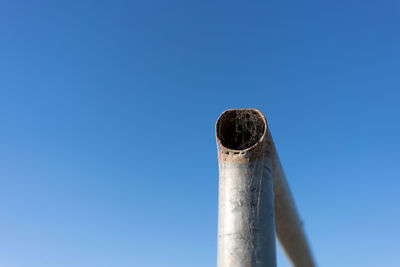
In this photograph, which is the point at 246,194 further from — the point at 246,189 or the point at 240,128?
the point at 240,128

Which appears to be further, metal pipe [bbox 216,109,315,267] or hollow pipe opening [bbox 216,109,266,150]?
hollow pipe opening [bbox 216,109,266,150]

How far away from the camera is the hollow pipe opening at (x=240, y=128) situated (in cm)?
536

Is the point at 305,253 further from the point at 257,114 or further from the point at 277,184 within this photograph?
the point at 257,114

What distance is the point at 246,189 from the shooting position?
4906 mm

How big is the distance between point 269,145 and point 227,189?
87 cm

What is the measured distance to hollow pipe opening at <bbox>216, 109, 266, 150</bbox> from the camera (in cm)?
536

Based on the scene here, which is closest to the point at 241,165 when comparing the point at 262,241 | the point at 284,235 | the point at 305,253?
the point at 262,241

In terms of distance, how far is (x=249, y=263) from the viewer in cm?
450

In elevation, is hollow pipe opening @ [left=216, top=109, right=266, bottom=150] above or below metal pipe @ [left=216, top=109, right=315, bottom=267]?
above

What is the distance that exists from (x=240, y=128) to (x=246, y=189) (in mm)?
1050

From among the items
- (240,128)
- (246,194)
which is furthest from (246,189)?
(240,128)

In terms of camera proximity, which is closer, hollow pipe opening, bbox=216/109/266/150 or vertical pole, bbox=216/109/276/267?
vertical pole, bbox=216/109/276/267

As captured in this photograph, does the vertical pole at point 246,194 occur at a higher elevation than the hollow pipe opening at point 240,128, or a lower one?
lower

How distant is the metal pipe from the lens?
15.2 feet
